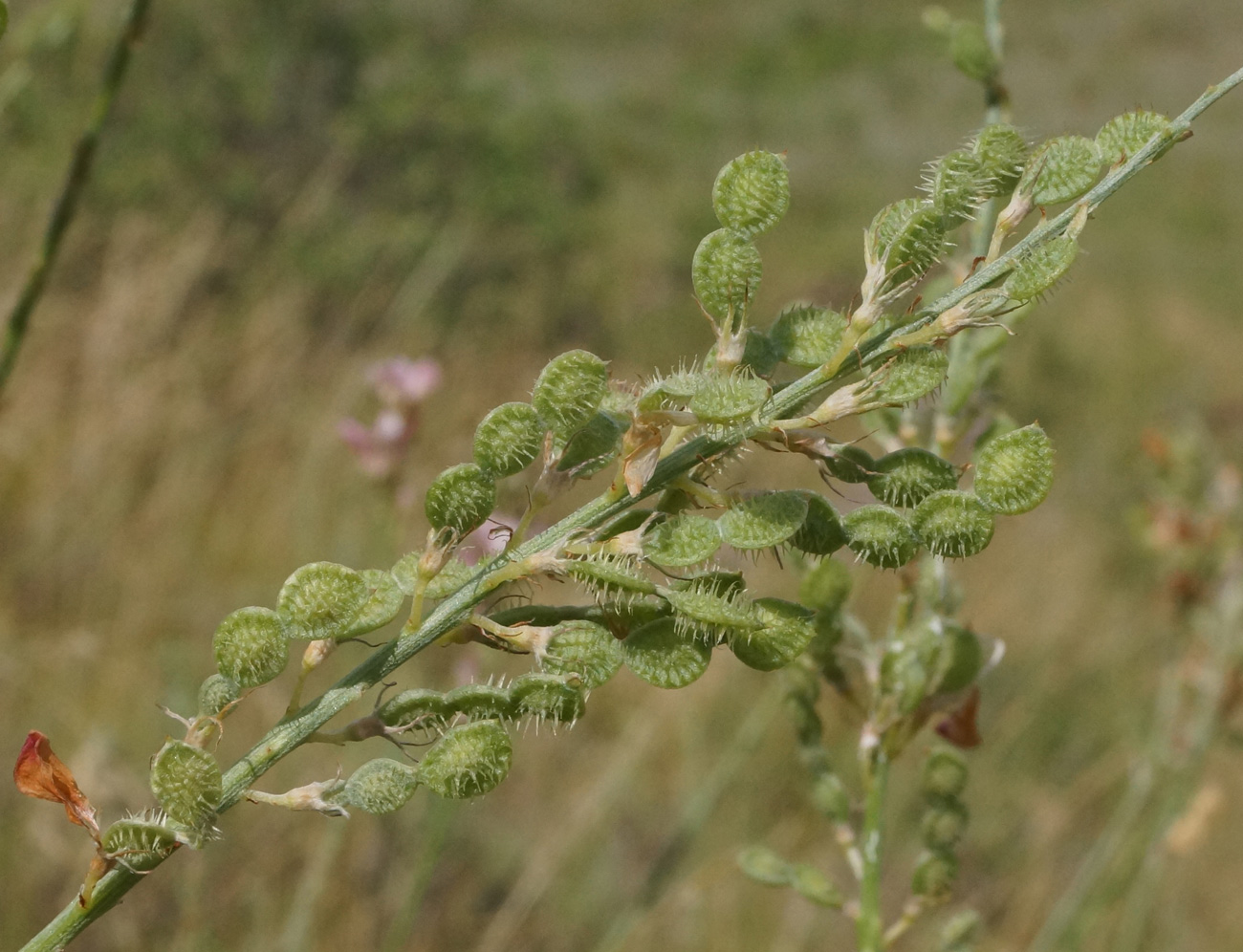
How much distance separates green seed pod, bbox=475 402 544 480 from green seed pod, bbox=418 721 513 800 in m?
0.12

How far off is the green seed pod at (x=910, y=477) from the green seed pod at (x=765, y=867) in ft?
1.61

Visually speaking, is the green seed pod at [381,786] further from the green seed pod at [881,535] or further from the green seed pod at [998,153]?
the green seed pod at [998,153]

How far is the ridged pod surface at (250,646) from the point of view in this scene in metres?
0.51

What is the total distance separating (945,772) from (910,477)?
436mm

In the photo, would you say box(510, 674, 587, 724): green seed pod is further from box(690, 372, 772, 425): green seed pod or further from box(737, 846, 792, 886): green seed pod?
box(737, 846, 792, 886): green seed pod

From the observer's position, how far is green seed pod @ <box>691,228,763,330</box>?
0.54m

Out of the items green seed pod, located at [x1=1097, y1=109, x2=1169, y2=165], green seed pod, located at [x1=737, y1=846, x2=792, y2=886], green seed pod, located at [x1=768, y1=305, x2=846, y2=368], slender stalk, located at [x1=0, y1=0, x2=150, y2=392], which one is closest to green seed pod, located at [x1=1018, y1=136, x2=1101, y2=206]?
green seed pod, located at [x1=1097, y1=109, x2=1169, y2=165]

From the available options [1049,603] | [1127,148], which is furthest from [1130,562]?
[1127,148]

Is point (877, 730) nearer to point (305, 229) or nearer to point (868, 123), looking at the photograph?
point (305, 229)

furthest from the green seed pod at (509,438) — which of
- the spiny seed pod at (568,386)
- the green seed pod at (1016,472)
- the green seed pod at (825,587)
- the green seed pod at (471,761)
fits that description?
the green seed pod at (825,587)

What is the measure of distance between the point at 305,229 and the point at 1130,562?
575 centimetres

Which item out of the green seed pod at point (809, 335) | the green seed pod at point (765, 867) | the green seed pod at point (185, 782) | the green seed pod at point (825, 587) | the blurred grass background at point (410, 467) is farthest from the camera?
the blurred grass background at point (410, 467)

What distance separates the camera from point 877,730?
90cm

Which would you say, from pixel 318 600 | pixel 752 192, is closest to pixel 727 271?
pixel 752 192
